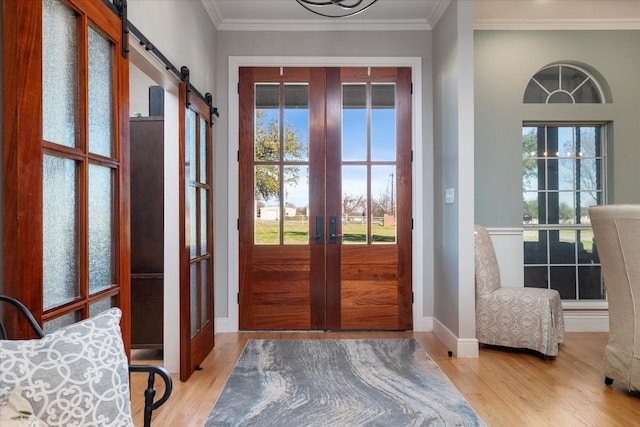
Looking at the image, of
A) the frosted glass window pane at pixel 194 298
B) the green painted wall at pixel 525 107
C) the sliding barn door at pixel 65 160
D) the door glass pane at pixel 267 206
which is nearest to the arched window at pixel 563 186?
the green painted wall at pixel 525 107

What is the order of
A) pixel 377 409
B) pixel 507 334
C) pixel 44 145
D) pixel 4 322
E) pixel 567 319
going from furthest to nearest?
pixel 567 319 < pixel 507 334 < pixel 377 409 < pixel 44 145 < pixel 4 322

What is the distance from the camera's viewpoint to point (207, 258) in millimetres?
3506

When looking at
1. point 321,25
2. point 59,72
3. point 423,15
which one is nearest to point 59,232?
point 59,72

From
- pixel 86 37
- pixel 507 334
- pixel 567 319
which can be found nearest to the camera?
pixel 86 37

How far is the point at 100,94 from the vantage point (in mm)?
1793

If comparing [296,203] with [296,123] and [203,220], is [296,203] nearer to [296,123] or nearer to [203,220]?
[296,123]

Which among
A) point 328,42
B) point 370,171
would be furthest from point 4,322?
point 328,42

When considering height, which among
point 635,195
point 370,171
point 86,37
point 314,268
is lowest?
point 314,268

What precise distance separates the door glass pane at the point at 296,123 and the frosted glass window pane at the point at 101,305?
8.27 feet

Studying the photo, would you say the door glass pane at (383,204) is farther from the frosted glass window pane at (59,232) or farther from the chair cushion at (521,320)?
the frosted glass window pane at (59,232)

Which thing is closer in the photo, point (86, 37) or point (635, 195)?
point (86, 37)

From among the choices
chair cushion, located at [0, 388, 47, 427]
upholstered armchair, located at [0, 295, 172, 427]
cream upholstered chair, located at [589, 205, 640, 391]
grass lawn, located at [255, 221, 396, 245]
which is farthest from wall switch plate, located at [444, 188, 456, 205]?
chair cushion, located at [0, 388, 47, 427]

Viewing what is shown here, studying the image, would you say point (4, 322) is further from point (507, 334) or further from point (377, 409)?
point (507, 334)

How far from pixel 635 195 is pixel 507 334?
6.69 ft
